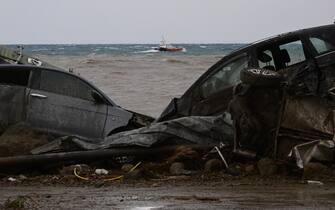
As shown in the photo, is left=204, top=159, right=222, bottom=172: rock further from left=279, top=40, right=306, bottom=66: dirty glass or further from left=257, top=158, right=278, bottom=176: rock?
left=279, top=40, right=306, bottom=66: dirty glass

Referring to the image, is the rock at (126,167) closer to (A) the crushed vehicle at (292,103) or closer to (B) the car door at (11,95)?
(A) the crushed vehicle at (292,103)

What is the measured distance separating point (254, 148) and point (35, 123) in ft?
13.0

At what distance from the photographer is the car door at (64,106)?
11.0m

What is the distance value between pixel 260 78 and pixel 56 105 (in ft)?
13.4

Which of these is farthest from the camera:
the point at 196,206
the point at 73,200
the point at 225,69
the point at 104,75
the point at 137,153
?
the point at 104,75

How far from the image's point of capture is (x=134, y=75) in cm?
3625

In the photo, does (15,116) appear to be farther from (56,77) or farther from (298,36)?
(298,36)

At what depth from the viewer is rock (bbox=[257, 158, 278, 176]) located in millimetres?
8172

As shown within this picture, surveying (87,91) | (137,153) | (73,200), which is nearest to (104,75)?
(87,91)

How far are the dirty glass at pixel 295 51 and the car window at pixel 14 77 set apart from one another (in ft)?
13.8

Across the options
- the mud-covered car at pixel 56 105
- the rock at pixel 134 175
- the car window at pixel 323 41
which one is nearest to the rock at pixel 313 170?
the rock at pixel 134 175

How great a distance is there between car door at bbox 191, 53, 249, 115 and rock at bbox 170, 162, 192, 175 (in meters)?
1.90

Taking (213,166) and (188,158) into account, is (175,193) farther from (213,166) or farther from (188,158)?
(188,158)

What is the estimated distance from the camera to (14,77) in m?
11.0
